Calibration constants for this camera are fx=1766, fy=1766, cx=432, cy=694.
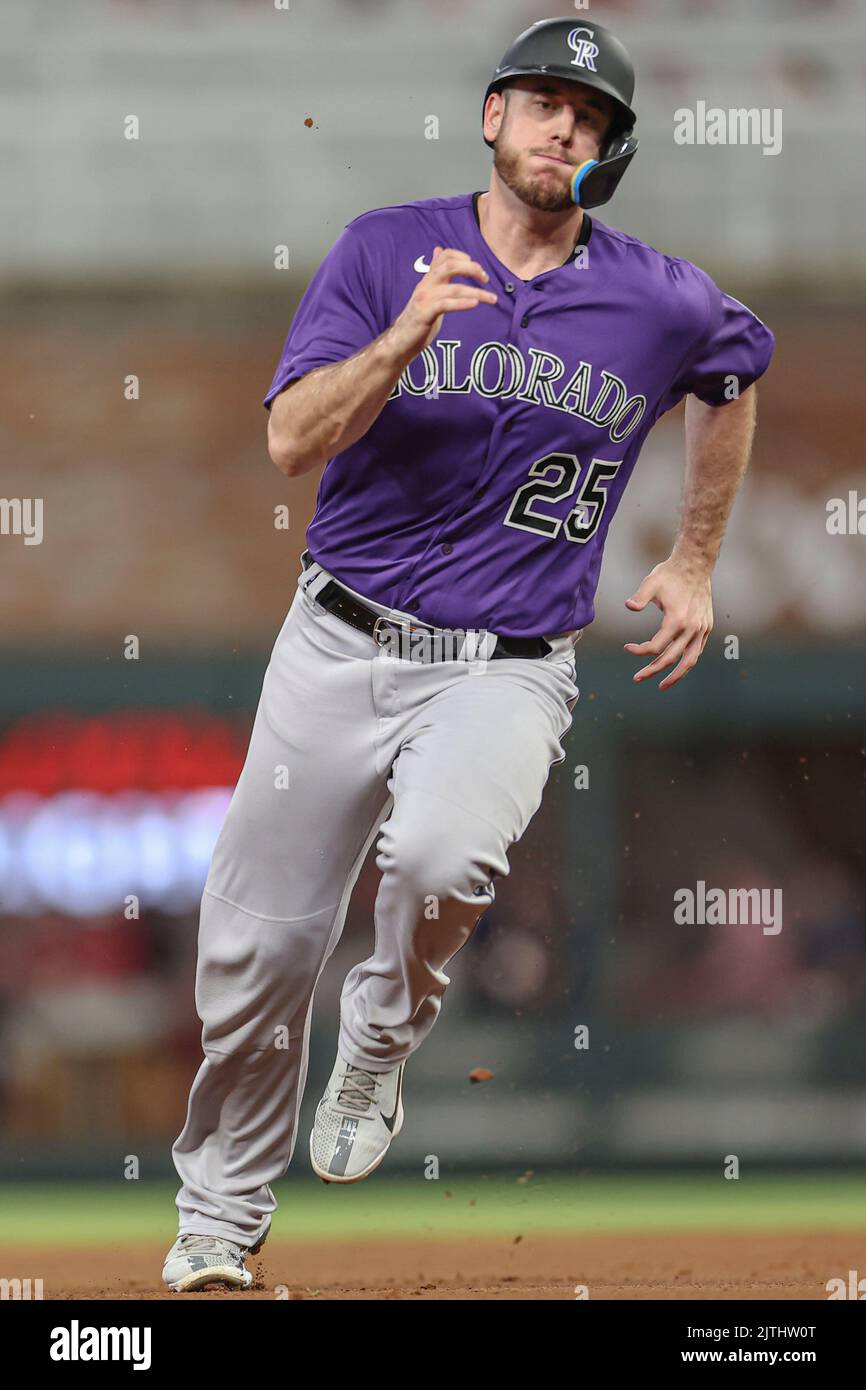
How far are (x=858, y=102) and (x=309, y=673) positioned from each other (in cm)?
605

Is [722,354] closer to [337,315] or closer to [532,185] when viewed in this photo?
[532,185]

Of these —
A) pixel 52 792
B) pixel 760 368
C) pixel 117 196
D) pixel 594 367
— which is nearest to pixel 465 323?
pixel 594 367

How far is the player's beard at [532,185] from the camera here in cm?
311

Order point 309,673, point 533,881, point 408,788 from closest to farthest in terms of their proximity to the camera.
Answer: point 408,788
point 309,673
point 533,881

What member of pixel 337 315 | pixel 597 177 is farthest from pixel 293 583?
pixel 597 177

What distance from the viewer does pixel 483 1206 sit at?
7.90 metres

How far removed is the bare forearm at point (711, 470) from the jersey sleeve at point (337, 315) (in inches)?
31.0

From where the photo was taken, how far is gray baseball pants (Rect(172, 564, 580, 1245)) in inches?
119

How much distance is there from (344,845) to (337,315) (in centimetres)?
97

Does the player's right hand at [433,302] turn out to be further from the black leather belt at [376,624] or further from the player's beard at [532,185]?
the black leather belt at [376,624]

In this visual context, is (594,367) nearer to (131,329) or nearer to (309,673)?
(309,673)

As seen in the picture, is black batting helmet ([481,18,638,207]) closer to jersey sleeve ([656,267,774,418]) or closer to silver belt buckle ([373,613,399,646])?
jersey sleeve ([656,267,774,418])

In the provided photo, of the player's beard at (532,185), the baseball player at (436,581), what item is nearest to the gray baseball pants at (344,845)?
the baseball player at (436,581)

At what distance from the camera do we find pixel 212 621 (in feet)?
25.8
